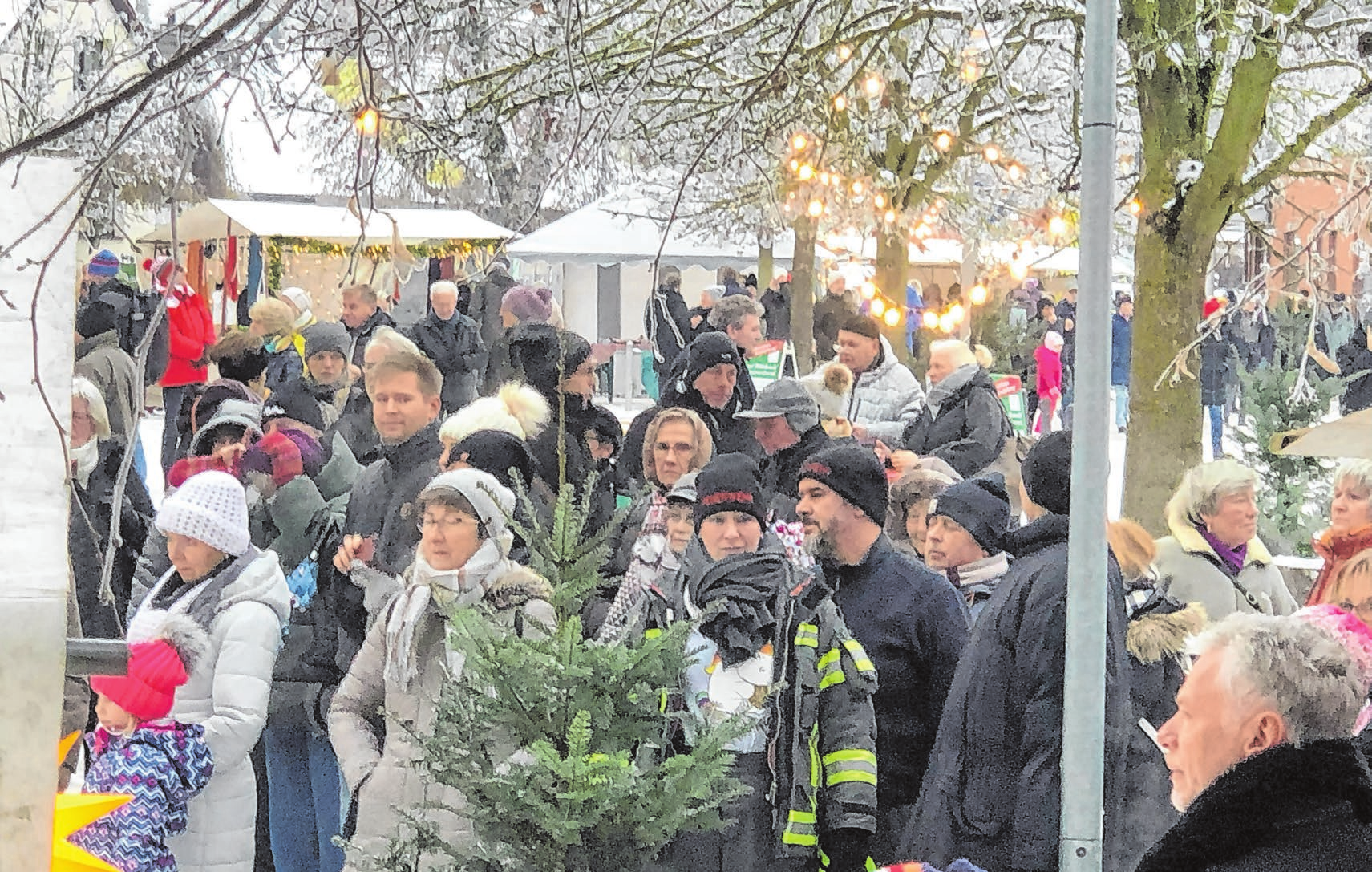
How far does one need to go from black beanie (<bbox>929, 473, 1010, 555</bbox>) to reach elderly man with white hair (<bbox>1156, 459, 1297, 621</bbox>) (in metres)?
0.63

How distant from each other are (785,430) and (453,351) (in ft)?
18.3

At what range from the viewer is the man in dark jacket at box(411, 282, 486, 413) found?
37.5 feet

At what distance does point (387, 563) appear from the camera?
16.9 feet

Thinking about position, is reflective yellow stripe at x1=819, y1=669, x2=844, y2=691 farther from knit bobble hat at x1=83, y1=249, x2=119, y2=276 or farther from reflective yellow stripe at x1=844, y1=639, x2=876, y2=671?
knit bobble hat at x1=83, y1=249, x2=119, y2=276

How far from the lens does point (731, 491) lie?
14.4ft

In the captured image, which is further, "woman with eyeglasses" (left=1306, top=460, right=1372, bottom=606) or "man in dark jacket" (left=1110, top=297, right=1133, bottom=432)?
"man in dark jacket" (left=1110, top=297, right=1133, bottom=432)

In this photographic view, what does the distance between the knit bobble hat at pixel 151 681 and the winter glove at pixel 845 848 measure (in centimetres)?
170

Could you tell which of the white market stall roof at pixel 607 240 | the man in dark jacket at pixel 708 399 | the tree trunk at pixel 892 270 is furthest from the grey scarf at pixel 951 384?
the white market stall roof at pixel 607 240

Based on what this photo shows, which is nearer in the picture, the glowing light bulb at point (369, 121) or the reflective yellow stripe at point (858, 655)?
the glowing light bulb at point (369, 121)

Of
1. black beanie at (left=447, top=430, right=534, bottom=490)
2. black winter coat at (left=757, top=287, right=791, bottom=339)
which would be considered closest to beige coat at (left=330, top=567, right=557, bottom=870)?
black beanie at (left=447, top=430, right=534, bottom=490)

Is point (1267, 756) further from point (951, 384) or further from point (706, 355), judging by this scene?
point (951, 384)

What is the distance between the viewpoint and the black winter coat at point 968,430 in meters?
7.42

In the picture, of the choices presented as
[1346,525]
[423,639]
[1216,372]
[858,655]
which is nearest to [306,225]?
[1216,372]

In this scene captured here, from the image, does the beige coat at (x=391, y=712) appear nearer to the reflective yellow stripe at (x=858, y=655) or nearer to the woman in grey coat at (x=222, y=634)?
the woman in grey coat at (x=222, y=634)
